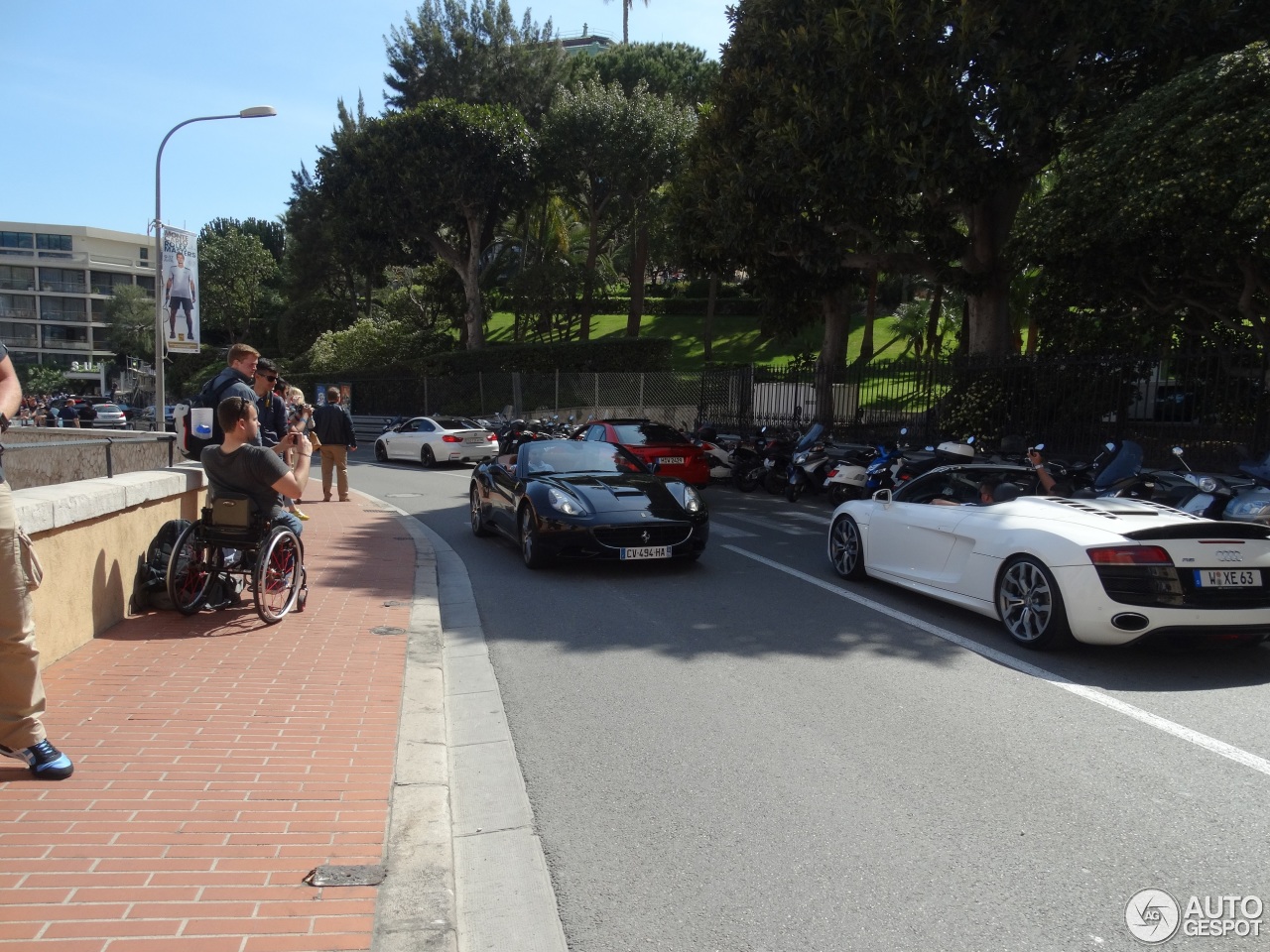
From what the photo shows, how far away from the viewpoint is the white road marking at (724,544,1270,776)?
4691 millimetres

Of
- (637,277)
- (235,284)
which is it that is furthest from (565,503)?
(235,284)

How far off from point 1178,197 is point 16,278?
343 feet

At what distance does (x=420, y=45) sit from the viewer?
4172 centimetres

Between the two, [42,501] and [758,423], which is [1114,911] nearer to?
[42,501]

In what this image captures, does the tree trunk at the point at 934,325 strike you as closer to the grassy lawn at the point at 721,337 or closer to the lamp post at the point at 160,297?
the grassy lawn at the point at 721,337

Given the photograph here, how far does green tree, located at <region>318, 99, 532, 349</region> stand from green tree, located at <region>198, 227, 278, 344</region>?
27909 millimetres

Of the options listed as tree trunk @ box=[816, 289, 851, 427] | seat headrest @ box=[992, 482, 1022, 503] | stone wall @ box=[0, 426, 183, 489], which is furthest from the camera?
tree trunk @ box=[816, 289, 851, 427]

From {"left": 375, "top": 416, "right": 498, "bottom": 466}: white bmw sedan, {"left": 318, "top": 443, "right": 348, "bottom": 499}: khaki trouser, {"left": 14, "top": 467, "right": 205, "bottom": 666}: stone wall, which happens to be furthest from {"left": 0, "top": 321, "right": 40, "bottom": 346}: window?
{"left": 14, "top": 467, "right": 205, "bottom": 666}: stone wall

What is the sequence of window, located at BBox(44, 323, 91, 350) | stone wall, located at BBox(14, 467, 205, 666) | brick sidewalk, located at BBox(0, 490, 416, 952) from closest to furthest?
brick sidewalk, located at BBox(0, 490, 416, 952) < stone wall, located at BBox(14, 467, 205, 666) < window, located at BBox(44, 323, 91, 350)

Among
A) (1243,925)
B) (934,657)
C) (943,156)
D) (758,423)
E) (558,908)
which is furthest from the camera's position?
(758,423)

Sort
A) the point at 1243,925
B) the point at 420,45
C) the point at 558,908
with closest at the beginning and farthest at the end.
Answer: the point at 1243,925
the point at 558,908
the point at 420,45

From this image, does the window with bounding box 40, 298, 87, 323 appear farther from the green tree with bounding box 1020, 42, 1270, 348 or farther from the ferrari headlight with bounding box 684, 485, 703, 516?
the ferrari headlight with bounding box 684, 485, 703, 516

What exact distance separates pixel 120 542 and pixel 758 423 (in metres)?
19.7

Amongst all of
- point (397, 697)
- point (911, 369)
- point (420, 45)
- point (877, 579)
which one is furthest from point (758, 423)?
point (420, 45)
